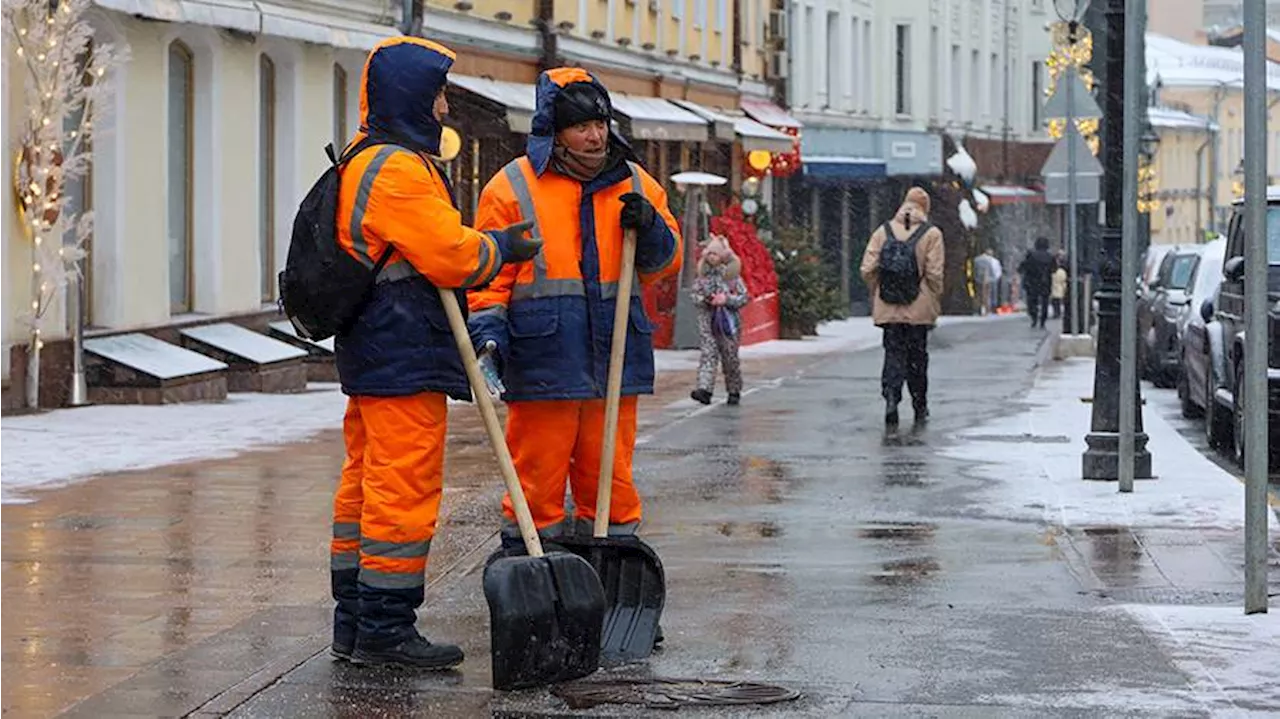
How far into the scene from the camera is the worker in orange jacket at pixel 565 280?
8.81 m

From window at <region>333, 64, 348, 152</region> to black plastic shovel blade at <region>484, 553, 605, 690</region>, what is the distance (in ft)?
63.3

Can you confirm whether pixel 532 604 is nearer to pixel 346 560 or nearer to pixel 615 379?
pixel 346 560

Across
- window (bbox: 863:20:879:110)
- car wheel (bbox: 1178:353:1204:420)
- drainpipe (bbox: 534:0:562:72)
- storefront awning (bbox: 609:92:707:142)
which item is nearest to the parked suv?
car wheel (bbox: 1178:353:1204:420)

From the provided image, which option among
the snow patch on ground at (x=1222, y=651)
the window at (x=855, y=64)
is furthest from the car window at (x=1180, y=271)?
the window at (x=855, y=64)

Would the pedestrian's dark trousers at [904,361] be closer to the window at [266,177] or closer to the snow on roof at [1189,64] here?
the window at [266,177]

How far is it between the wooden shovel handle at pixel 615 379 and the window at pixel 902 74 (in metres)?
53.1

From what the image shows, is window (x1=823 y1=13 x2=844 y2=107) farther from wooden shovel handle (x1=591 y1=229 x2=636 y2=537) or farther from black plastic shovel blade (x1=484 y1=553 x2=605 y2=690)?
black plastic shovel blade (x1=484 y1=553 x2=605 y2=690)

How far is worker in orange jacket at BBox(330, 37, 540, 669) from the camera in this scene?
821 cm

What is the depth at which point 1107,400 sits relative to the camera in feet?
48.8

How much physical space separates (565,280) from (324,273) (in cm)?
92

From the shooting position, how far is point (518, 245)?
27.7 feet

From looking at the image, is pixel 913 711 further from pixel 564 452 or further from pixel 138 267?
pixel 138 267

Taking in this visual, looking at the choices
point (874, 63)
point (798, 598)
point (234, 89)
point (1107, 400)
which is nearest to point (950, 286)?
point (874, 63)

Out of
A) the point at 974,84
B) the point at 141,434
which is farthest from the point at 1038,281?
the point at 141,434
